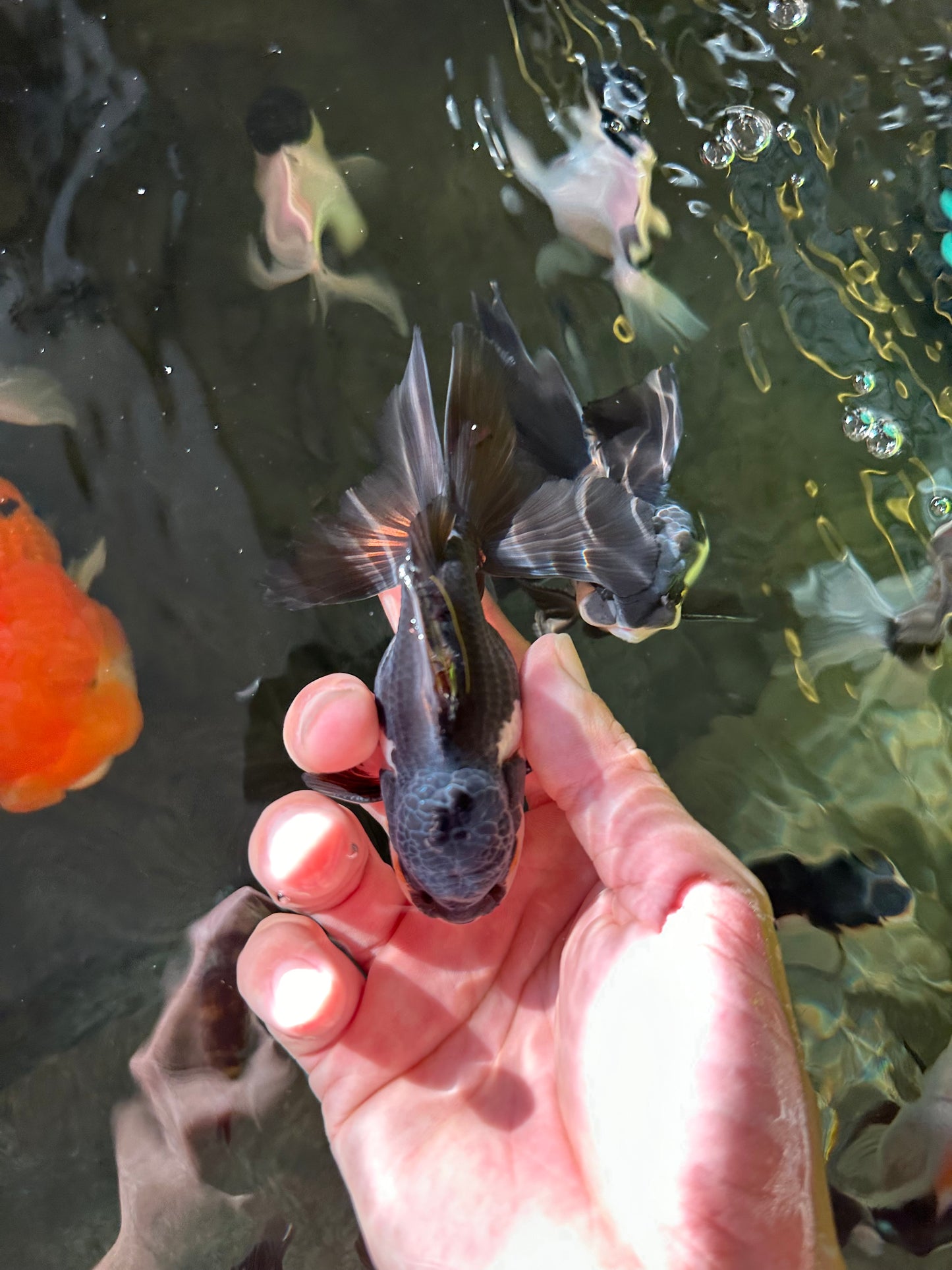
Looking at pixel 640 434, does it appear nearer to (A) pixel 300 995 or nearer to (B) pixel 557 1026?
(B) pixel 557 1026

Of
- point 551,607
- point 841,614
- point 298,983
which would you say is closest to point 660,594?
point 551,607

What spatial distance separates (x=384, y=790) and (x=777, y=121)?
224cm

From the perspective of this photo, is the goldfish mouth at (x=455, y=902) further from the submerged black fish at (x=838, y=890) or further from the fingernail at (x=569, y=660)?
the submerged black fish at (x=838, y=890)

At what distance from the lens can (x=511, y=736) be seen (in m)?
1.75

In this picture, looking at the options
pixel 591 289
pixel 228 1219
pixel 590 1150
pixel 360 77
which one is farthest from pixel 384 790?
pixel 360 77

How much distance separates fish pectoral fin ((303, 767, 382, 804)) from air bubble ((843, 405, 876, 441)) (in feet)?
5.56

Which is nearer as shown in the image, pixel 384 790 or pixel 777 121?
pixel 384 790

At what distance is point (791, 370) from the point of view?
269cm

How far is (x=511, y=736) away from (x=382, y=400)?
48.2 inches

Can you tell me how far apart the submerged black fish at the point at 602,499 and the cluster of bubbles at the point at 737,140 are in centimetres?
67

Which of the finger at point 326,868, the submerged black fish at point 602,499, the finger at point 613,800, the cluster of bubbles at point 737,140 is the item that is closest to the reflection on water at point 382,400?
the cluster of bubbles at point 737,140

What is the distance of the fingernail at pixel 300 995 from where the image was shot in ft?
6.33

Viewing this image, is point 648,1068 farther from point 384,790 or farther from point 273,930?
point 273,930

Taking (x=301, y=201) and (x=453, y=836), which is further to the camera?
(x=301, y=201)
